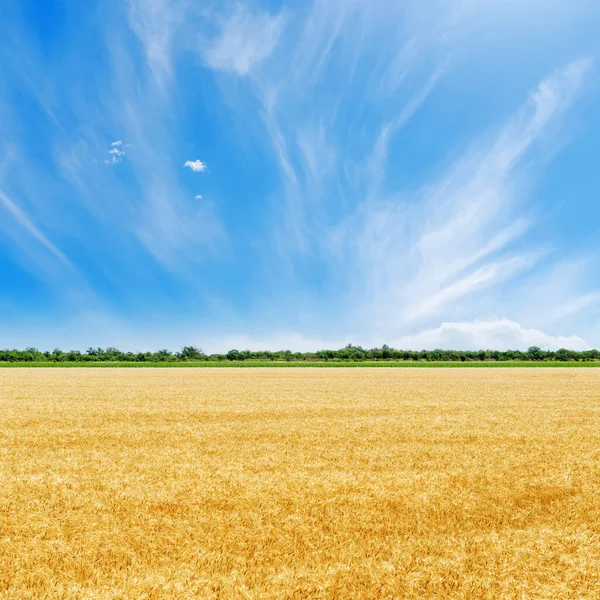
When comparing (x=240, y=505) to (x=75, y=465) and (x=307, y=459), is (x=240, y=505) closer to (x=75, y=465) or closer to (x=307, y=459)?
(x=307, y=459)

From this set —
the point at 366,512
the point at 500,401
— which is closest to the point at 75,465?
the point at 366,512

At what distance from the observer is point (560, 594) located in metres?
4.21

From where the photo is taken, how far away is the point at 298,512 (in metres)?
6.07

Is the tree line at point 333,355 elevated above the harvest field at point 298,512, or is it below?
above

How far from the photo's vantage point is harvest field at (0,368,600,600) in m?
4.37

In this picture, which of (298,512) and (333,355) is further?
(333,355)

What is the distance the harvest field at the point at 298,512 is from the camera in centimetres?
437

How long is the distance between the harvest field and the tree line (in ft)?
339

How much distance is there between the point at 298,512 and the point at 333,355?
4725 inches

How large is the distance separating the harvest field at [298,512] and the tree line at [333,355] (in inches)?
4071

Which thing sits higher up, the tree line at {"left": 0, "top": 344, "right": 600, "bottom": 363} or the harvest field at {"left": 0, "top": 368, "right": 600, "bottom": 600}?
the tree line at {"left": 0, "top": 344, "right": 600, "bottom": 363}

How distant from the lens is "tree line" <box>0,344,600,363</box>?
10900cm

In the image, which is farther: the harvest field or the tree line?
the tree line

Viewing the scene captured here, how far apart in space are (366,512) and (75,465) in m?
5.73
